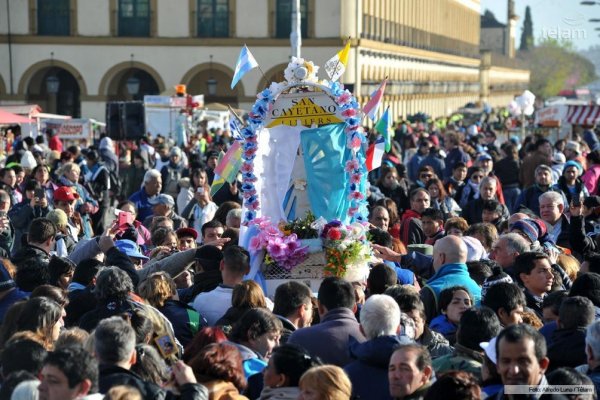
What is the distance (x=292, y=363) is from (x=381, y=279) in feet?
8.92

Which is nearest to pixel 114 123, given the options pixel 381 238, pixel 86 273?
pixel 381 238

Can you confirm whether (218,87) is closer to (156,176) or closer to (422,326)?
(156,176)

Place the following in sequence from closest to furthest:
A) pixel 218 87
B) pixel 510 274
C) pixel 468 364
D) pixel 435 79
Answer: pixel 468 364, pixel 510 274, pixel 218 87, pixel 435 79

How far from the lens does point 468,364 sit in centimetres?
772

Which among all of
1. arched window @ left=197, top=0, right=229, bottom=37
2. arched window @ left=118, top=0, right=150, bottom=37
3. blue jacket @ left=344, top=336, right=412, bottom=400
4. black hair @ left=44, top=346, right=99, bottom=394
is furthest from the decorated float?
arched window @ left=118, top=0, right=150, bottom=37

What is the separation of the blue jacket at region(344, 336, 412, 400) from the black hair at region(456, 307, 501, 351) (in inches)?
14.7

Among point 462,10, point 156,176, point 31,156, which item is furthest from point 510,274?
point 462,10

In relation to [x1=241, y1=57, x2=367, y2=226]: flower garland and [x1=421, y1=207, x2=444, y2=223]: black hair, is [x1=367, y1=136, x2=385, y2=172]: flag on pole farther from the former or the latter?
[x1=241, y1=57, x2=367, y2=226]: flower garland

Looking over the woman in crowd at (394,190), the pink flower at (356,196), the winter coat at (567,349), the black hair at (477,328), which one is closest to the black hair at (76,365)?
the black hair at (477,328)

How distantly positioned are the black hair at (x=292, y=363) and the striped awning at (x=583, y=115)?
28.9 metres

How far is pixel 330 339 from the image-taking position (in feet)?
27.1

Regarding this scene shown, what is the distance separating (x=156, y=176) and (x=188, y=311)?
300 inches

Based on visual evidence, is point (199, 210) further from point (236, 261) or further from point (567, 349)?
point (567, 349)

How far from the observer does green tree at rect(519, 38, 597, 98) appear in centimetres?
12188
